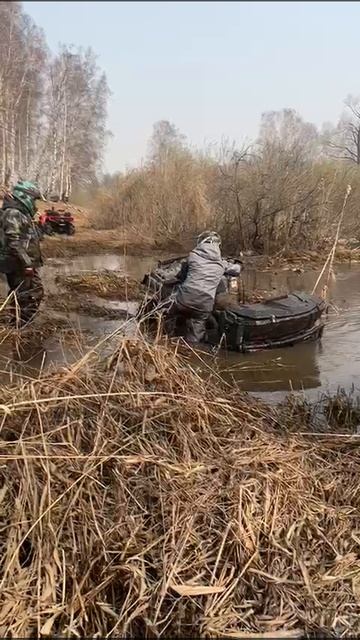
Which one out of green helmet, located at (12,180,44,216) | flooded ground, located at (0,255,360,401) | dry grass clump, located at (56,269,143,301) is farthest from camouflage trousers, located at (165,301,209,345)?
Answer: dry grass clump, located at (56,269,143,301)

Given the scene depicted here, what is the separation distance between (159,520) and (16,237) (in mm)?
5959

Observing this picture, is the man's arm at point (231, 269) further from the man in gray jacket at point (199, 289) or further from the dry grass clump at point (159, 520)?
the dry grass clump at point (159, 520)

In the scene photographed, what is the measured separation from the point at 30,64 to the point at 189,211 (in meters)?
17.6

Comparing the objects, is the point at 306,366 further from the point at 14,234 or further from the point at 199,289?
the point at 14,234

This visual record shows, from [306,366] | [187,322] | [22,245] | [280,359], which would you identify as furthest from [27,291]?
[306,366]

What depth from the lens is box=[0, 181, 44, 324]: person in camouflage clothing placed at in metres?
8.59

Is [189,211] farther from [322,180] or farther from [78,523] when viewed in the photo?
[78,523]

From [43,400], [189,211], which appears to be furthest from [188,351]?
[189,211]

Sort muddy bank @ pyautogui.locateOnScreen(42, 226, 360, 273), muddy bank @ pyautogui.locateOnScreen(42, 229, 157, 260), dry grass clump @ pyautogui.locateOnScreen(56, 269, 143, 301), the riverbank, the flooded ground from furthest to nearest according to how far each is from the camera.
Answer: muddy bank @ pyautogui.locateOnScreen(42, 229, 157, 260)
the riverbank
muddy bank @ pyautogui.locateOnScreen(42, 226, 360, 273)
dry grass clump @ pyautogui.locateOnScreen(56, 269, 143, 301)
the flooded ground

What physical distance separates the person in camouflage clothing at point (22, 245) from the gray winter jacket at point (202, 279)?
204 cm

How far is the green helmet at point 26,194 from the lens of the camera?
28.1 feet

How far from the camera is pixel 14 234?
28.2 feet

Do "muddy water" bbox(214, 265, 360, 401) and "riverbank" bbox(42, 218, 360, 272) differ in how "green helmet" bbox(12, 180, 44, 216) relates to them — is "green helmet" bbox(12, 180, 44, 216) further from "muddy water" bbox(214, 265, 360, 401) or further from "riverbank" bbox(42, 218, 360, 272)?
"riverbank" bbox(42, 218, 360, 272)

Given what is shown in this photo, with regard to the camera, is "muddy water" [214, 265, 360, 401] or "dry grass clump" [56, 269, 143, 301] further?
"dry grass clump" [56, 269, 143, 301]
